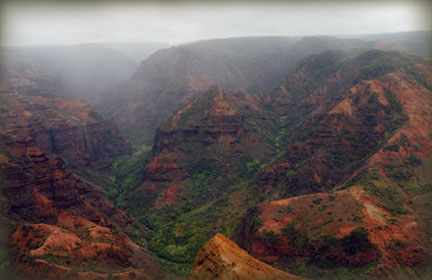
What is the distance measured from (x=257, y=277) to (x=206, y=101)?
6813 centimetres

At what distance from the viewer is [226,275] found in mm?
14344

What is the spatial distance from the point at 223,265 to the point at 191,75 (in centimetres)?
12170

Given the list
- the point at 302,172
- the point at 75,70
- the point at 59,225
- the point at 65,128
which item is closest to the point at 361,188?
the point at 302,172

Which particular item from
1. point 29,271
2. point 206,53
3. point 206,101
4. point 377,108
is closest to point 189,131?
point 206,101

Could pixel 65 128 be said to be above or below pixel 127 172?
above

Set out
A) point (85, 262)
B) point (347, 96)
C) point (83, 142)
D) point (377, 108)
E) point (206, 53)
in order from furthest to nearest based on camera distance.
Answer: point (206, 53) → point (83, 142) → point (347, 96) → point (377, 108) → point (85, 262)

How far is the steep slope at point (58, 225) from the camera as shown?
26.7 m

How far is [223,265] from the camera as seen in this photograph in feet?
48.7

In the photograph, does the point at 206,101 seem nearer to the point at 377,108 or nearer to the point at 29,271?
the point at 377,108

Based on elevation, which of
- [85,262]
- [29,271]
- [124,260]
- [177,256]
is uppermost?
[29,271]

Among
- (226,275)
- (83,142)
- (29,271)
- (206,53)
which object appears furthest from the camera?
(206,53)

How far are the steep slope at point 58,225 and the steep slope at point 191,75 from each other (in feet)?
226

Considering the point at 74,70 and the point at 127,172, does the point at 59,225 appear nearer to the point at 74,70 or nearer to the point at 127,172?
the point at 127,172

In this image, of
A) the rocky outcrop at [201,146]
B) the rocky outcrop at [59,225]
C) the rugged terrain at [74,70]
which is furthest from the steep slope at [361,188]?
the rugged terrain at [74,70]
